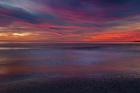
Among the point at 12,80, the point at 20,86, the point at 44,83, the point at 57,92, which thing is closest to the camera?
the point at 57,92

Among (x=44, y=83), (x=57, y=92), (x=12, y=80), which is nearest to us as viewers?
(x=57, y=92)

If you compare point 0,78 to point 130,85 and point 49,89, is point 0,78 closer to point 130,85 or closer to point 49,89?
point 49,89

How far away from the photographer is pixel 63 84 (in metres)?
13.4

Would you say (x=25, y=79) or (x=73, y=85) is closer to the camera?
(x=73, y=85)

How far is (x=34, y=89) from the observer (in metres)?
12.3

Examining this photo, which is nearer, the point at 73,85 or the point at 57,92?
the point at 57,92

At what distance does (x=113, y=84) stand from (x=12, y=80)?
19.0 ft

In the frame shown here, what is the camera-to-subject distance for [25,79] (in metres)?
15.3

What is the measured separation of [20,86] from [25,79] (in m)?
2.37

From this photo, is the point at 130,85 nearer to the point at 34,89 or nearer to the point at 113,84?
the point at 113,84

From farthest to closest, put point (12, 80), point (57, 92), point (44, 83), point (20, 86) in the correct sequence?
point (12, 80)
point (44, 83)
point (20, 86)
point (57, 92)

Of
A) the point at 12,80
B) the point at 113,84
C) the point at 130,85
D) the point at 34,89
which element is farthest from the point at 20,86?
the point at 130,85

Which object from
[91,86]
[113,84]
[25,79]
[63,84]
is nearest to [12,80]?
[25,79]

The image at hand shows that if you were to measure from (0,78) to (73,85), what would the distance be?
4.82 m
